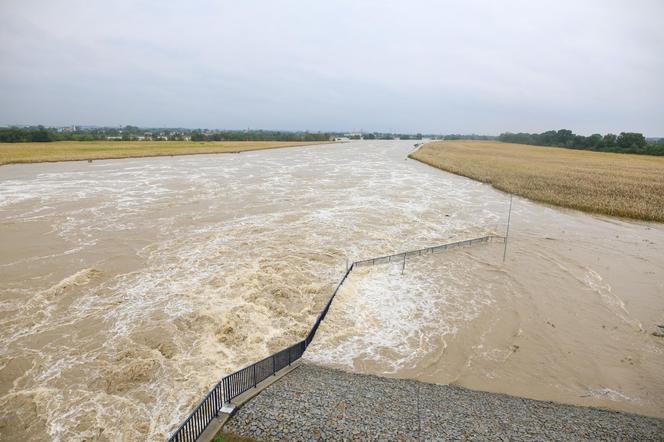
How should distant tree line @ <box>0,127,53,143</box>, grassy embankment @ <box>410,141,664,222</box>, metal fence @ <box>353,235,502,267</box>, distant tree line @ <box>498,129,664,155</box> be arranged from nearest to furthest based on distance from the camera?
metal fence @ <box>353,235,502,267</box>
grassy embankment @ <box>410,141,664,222</box>
distant tree line @ <box>0,127,53,143</box>
distant tree line @ <box>498,129,664,155</box>

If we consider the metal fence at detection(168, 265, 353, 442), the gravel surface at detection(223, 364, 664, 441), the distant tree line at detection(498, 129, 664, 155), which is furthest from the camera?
the distant tree line at detection(498, 129, 664, 155)

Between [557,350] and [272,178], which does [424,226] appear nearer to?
[557,350]

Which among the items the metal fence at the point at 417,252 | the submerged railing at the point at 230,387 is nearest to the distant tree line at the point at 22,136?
the metal fence at the point at 417,252

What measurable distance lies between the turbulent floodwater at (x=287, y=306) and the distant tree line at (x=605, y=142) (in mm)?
93280

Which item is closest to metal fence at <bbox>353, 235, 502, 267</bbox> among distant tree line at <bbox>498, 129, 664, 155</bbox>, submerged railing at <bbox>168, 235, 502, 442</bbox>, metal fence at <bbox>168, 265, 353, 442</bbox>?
submerged railing at <bbox>168, 235, 502, 442</bbox>

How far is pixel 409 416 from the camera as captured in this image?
7.67m

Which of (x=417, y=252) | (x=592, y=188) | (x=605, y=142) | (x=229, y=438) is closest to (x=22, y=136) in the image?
(x=417, y=252)

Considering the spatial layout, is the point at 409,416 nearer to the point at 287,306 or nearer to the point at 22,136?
the point at 287,306

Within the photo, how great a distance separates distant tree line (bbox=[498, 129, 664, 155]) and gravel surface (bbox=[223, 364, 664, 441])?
378 ft

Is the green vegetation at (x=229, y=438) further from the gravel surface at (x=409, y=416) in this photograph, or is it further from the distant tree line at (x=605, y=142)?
the distant tree line at (x=605, y=142)

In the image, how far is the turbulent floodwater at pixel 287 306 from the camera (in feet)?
30.4

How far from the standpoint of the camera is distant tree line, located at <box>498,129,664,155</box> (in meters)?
95.2

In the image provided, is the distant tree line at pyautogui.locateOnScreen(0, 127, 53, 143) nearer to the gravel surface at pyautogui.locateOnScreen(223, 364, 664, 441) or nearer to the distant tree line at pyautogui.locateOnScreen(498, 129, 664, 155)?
the gravel surface at pyautogui.locateOnScreen(223, 364, 664, 441)

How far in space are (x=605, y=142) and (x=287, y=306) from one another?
425 feet
